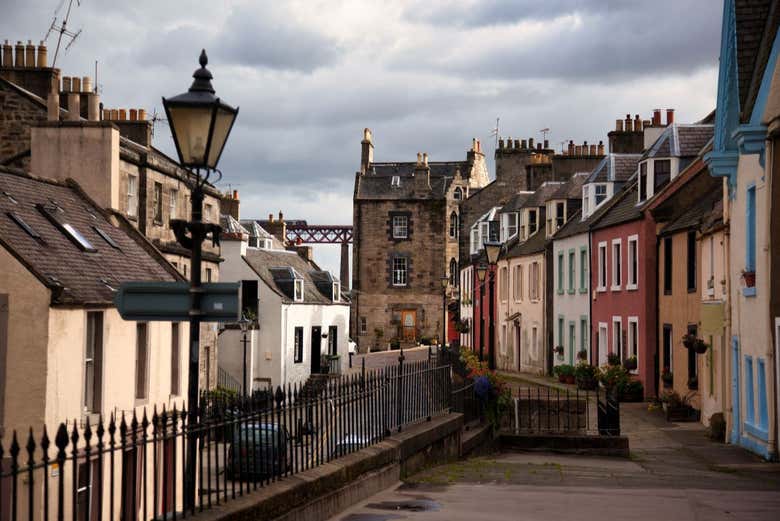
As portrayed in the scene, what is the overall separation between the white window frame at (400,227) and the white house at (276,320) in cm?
2156

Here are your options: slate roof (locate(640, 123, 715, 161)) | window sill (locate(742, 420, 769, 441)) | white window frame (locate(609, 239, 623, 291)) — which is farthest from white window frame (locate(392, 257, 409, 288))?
window sill (locate(742, 420, 769, 441))

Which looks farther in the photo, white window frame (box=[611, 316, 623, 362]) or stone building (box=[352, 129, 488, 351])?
Answer: stone building (box=[352, 129, 488, 351])

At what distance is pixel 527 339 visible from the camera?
52375 mm

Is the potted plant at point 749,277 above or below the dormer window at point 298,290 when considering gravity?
below

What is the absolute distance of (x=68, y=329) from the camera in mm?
22141

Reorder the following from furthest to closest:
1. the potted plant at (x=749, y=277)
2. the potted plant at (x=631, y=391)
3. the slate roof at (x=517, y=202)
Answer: the slate roof at (x=517, y=202), the potted plant at (x=631, y=391), the potted plant at (x=749, y=277)

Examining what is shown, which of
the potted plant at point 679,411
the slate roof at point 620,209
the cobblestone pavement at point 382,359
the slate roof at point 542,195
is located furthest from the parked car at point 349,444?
A: the cobblestone pavement at point 382,359

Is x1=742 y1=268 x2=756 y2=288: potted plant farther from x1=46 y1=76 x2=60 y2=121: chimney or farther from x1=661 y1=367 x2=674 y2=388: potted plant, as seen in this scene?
x1=46 y1=76 x2=60 y2=121: chimney

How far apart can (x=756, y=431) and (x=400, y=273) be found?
61900mm

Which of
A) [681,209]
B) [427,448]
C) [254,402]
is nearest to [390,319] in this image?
[681,209]

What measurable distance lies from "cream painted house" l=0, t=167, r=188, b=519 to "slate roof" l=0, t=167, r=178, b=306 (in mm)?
39

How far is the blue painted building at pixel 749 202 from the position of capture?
68.7 feet

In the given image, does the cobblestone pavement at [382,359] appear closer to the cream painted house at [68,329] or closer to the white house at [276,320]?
the white house at [276,320]

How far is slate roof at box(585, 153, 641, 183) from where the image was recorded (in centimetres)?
4262
